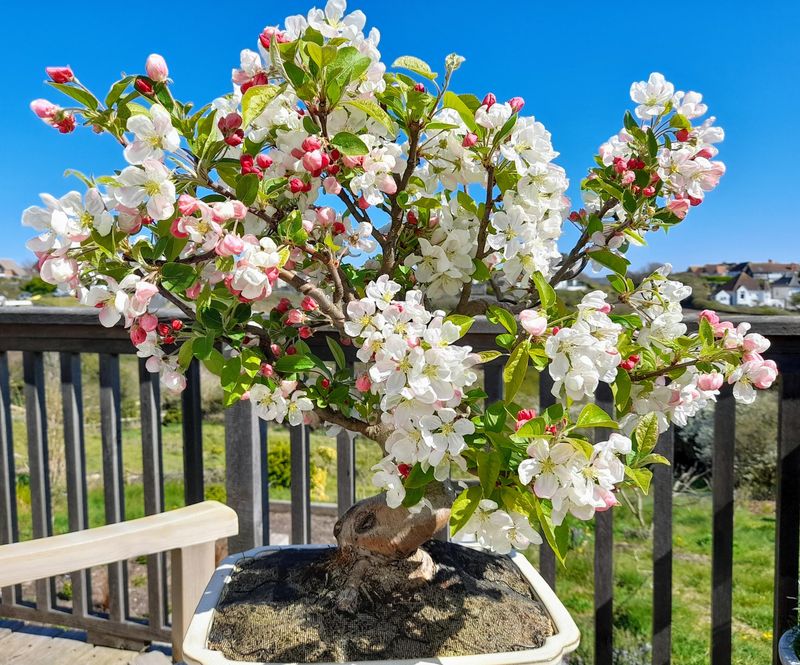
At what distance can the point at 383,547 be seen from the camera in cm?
114

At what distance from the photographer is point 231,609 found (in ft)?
3.52

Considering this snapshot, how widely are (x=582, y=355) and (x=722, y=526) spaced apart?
1.23 m

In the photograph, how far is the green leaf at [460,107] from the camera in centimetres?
85

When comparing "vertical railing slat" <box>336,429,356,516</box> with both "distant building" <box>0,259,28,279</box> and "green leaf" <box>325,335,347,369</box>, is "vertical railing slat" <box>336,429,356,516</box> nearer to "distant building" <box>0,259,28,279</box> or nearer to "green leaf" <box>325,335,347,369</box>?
"green leaf" <box>325,335,347,369</box>

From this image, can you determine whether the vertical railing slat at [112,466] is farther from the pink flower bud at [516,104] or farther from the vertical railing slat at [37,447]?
the pink flower bud at [516,104]

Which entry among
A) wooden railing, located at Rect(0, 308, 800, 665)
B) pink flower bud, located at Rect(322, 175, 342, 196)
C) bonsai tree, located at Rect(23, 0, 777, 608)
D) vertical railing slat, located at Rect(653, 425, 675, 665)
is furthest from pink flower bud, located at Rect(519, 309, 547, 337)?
vertical railing slat, located at Rect(653, 425, 675, 665)

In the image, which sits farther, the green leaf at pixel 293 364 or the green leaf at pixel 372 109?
the green leaf at pixel 293 364

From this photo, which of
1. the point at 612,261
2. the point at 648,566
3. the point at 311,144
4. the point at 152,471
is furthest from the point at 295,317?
the point at 648,566

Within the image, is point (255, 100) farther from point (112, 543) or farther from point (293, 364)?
point (112, 543)

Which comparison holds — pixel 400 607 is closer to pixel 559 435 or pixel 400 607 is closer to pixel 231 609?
pixel 231 609

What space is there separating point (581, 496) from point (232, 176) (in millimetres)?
614

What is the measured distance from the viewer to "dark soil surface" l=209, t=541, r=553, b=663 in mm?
979

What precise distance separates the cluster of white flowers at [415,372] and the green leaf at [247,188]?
0.19m

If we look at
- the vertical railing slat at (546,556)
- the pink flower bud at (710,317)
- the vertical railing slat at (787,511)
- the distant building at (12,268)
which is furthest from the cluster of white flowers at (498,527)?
the distant building at (12,268)
